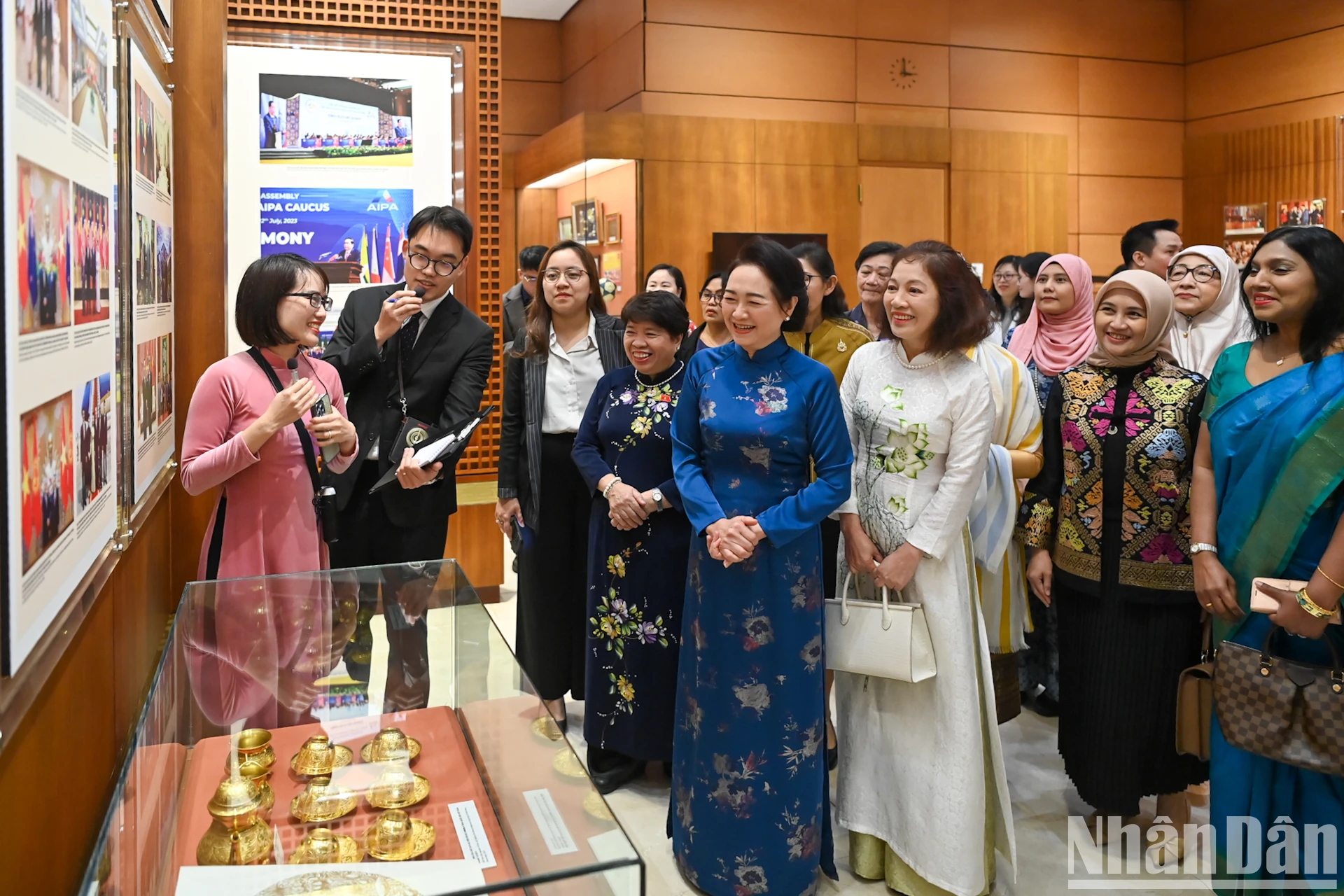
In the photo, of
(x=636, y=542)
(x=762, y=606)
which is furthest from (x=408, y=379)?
(x=762, y=606)

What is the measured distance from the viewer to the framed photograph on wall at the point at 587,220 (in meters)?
8.03

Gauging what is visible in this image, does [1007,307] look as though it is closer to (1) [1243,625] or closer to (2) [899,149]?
(2) [899,149]

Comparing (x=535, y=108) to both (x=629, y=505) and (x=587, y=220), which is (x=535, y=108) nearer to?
(x=587, y=220)

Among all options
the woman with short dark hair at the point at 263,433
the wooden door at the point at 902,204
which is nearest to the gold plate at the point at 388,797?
the woman with short dark hair at the point at 263,433

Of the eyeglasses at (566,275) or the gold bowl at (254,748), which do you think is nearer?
the gold bowl at (254,748)

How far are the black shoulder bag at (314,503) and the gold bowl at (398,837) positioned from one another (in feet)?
3.50

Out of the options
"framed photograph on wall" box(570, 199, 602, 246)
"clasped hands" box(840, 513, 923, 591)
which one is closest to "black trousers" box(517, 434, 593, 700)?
Answer: "clasped hands" box(840, 513, 923, 591)

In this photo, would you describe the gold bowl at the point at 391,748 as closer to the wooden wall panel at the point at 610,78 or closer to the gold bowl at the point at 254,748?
the gold bowl at the point at 254,748

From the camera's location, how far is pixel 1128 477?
8.83ft

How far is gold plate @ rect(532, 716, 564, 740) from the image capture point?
1.47 meters

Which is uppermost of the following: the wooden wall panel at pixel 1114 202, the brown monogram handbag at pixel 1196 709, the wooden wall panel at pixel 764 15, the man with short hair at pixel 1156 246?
the wooden wall panel at pixel 764 15

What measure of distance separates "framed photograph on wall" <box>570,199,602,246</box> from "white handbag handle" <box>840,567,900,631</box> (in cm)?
578

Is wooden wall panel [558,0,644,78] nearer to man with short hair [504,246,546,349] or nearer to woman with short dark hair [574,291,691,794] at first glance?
man with short hair [504,246,546,349]

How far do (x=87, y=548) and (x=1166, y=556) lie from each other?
2494 mm
